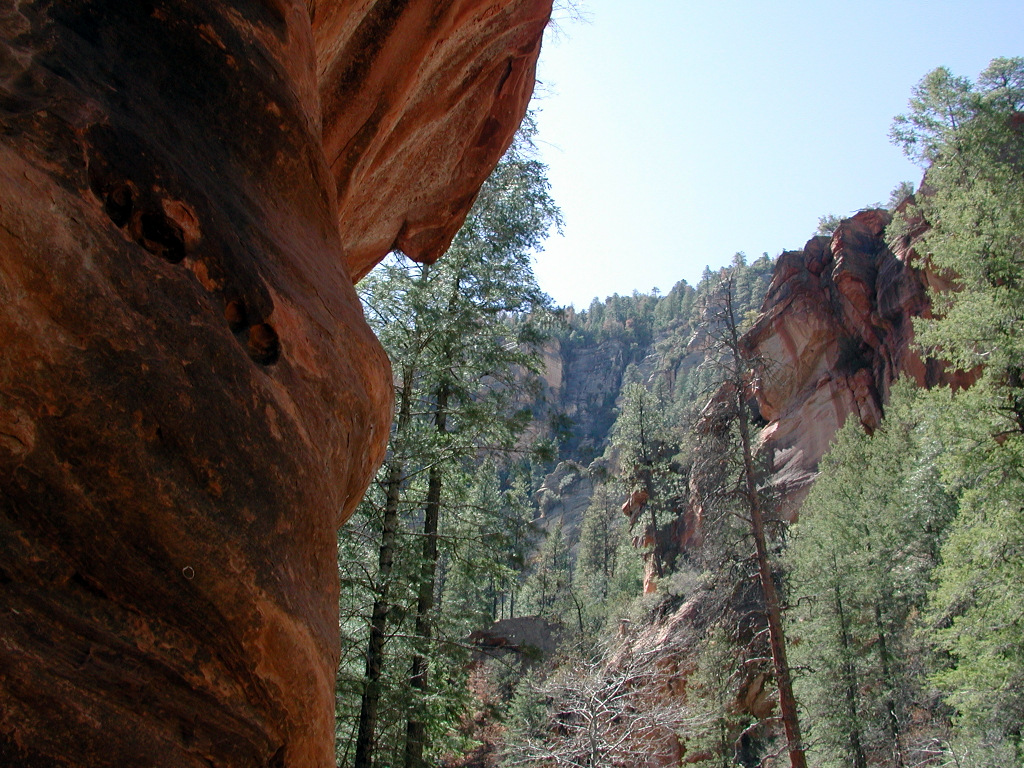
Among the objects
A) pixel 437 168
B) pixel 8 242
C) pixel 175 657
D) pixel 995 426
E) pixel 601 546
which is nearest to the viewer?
pixel 8 242

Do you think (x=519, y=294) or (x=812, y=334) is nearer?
(x=519, y=294)

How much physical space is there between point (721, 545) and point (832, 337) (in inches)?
959

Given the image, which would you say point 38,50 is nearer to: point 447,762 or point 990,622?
point 990,622

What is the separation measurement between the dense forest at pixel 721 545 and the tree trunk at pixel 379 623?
0.03m

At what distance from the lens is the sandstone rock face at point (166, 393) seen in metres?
2.07

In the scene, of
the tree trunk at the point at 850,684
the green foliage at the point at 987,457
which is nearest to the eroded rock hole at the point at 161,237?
the green foliage at the point at 987,457

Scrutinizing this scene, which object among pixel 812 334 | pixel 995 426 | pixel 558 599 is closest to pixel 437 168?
pixel 995 426

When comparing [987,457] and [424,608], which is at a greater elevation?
[987,457]

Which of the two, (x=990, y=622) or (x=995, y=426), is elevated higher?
(x=995, y=426)

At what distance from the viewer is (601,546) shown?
49688 millimetres

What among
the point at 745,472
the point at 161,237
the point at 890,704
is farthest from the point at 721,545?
the point at 161,237

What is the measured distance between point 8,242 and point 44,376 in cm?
41

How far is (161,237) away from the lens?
2.65 m

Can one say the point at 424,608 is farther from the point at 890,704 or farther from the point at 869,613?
the point at 869,613
